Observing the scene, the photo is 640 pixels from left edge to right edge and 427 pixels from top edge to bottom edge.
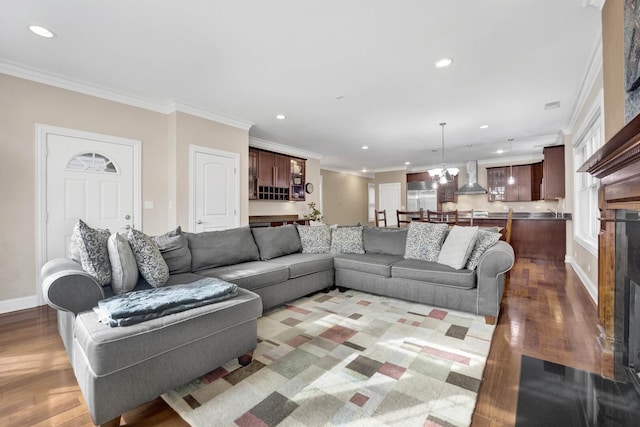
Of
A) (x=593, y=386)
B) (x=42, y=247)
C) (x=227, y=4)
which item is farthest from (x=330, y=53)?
(x=42, y=247)

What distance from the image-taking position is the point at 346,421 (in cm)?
141

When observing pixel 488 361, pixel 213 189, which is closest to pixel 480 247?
pixel 488 361

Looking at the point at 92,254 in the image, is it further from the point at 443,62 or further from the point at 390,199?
the point at 390,199

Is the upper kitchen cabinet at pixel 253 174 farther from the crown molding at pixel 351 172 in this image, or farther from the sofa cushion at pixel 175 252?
the crown molding at pixel 351 172

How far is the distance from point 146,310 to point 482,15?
3.18 meters

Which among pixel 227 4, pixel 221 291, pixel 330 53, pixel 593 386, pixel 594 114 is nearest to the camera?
pixel 593 386

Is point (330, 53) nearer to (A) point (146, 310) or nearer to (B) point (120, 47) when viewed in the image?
(B) point (120, 47)

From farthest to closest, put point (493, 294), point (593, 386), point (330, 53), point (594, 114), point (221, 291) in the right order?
1. point (594, 114)
2. point (330, 53)
3. point (493, 294)
4. point (221, 291)
5. point (593, 386)

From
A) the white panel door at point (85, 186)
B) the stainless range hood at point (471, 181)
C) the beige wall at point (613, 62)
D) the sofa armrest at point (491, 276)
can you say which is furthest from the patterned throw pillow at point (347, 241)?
the stainless range hood at point (471, 181)

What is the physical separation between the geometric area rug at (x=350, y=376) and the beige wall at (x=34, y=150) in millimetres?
2674

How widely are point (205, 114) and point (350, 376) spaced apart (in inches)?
163

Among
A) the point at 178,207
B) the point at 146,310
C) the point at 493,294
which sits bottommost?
the point at 493,294

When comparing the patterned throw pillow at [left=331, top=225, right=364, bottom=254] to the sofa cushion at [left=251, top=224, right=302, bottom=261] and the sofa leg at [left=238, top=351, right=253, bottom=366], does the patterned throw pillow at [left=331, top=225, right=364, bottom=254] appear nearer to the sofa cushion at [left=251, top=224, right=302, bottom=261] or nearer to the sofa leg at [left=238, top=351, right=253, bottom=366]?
the sofa cushion at [left=251, top=224, right=302, bottom=261]

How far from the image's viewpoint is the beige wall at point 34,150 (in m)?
3.02
